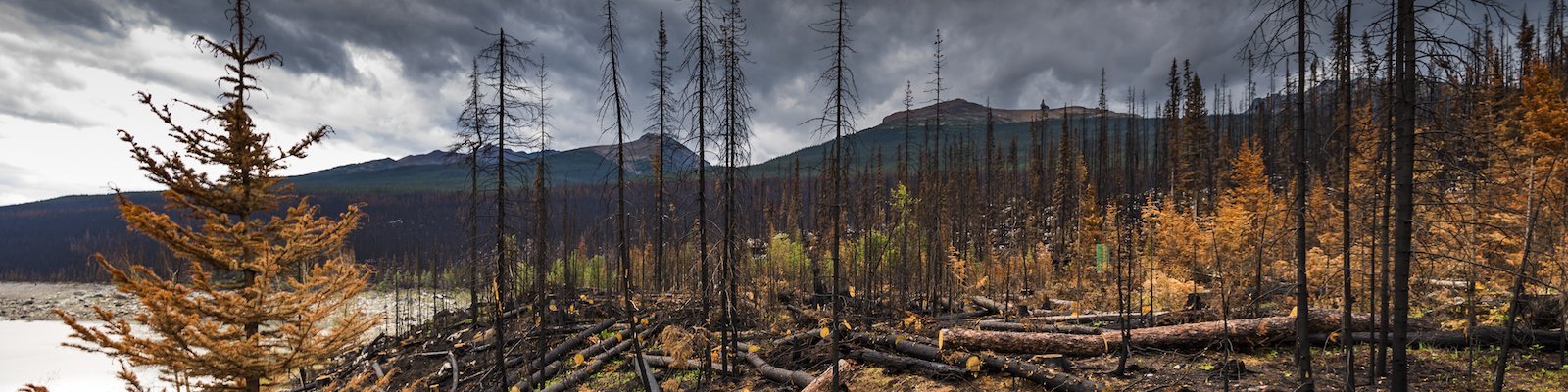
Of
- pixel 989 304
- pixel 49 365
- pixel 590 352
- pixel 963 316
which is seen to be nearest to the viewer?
pixel 590 352

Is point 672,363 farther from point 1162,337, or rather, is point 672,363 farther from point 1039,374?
point 1162,337

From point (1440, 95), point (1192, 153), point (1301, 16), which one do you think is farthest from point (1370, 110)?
point (1192, 153)

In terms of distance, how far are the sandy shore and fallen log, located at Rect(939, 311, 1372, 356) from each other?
228 ft

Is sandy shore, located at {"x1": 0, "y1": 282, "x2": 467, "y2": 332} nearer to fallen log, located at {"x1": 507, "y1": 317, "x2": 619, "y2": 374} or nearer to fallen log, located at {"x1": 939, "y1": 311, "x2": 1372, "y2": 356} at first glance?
fallen log, located at {"x1": 507, "y1": 317, "x2": 619, "y2": 374}

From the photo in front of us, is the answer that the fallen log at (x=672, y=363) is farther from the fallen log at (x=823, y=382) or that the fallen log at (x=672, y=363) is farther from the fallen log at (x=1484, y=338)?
the fallen log at (x=1484, y=338)

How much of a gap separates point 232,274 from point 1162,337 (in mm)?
18360

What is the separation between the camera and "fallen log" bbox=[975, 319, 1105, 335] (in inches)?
527

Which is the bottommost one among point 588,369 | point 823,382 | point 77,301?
point 77,301

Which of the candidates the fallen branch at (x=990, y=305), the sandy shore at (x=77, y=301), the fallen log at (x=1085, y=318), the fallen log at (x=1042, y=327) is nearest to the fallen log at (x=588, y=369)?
the fallen log at (x=1042, y=327)

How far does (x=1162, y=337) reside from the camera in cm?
1230

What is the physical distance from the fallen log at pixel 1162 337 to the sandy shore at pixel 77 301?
6947cm

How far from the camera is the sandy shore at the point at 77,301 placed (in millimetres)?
74887

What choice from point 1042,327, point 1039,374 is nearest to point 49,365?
point 1042,327

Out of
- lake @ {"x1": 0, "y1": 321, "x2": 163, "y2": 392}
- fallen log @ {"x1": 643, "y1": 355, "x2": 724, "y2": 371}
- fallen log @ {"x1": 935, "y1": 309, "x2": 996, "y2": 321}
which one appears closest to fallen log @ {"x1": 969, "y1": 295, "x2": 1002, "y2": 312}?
fallen log @ {"x1": 935, "y1": 309, "x2": 996, "y2": 321}
